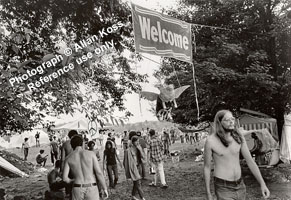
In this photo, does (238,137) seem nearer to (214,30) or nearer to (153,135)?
(153,135)

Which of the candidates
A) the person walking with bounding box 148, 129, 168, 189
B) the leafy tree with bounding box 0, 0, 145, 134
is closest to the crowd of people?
the leafy tree with bounding box 0, 0, 145, 134

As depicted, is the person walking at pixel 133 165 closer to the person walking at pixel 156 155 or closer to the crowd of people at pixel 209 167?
the crowd of people at pixel 209 167

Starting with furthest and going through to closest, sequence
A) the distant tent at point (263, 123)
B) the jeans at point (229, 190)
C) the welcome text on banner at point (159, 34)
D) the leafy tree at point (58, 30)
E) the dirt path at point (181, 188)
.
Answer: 1. the distant tent at point (263, 123)
2. the dirt path at point (181, 188)
3. the welcome text on banner at point (159, 34)
4. the leafy tree at point (58, 30)
5. the jeans at point (229, 190)

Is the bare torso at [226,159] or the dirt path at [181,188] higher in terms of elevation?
the bare torso at [226,159]

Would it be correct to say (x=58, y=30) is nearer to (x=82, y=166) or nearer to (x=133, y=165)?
(x=133, y=165)

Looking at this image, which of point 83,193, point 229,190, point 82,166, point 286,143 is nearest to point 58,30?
point 82,166

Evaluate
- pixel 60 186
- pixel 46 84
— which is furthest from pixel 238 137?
pixel 60 186

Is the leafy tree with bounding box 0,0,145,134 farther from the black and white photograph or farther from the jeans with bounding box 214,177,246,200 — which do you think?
the jeans with bounding box 214,177,246,200

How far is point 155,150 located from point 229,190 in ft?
21.9

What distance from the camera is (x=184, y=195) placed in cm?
944

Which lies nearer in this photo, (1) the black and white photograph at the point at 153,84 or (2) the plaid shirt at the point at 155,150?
(1) the black and white photograph at the point at 153,84

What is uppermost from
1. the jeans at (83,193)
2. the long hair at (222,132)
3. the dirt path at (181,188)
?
the long hair at (222,132)

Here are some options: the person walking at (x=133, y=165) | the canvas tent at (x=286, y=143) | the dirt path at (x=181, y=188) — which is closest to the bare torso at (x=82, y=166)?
the person walking at (x=133, y=165)

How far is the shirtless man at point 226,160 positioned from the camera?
3740 millimetres
